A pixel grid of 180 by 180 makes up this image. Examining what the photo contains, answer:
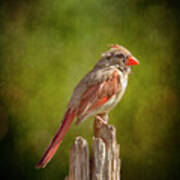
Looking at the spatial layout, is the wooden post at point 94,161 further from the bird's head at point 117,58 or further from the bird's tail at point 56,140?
the bird's head at point 117,58

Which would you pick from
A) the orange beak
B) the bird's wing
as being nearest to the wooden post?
the bird's wing

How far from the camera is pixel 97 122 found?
9.19 ft

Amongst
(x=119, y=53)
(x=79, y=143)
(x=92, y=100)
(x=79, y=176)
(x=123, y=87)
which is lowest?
(x=79, y=176)

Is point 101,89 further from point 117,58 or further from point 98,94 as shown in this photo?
point 117,58

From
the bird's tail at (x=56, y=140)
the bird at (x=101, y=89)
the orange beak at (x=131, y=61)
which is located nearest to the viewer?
the bird's tail at (x=56, y=140)

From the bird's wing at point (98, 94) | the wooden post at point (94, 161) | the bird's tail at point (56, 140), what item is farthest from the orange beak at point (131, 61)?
the wooden post at point (94, 161)

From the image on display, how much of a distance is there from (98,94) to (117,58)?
41 cm

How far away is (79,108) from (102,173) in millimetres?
644

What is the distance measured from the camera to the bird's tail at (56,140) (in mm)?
2530

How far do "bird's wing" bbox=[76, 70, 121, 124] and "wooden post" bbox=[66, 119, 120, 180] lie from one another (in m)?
0.44

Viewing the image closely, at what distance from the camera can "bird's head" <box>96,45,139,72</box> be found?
3205 millimetres

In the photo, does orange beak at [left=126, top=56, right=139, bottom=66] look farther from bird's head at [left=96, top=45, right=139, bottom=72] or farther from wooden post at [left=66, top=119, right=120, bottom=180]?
wooden post at [left=66, top=119, right=120, bottom=180]

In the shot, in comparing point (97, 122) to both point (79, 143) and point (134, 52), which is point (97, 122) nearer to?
point (79, 143)

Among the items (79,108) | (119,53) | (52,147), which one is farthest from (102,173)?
(119,53)
